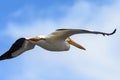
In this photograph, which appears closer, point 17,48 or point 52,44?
point 52,44

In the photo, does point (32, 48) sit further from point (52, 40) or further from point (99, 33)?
point (99, 33)

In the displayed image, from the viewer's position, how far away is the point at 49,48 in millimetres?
32562

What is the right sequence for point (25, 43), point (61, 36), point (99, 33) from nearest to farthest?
point (99, 33)
point (61, 36)
point (25, 43)

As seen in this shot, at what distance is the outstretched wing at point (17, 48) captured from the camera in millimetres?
34750

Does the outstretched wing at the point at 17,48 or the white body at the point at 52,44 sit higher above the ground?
the white body at the point at 52,44

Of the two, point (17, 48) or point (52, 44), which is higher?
point (52, 44)

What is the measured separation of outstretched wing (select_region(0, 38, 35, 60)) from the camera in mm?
34750

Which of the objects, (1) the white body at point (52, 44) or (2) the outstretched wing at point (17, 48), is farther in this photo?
(2) the outstretched wing at point (17, 48)

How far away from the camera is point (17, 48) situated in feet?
116

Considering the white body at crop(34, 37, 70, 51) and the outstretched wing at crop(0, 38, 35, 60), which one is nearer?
the white body at crop(34, 37, 70, 51)

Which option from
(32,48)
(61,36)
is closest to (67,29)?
(61,36)

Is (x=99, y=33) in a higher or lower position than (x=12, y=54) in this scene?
higher

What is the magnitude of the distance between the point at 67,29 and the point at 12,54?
479 cm

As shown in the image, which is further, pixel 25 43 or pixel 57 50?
pixel 25 43
